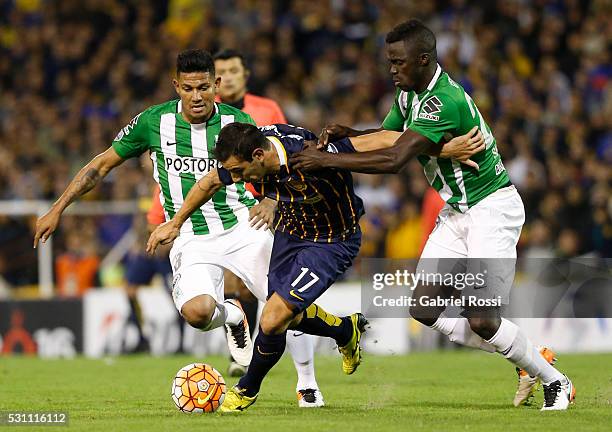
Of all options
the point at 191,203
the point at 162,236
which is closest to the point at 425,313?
the point at 191,203

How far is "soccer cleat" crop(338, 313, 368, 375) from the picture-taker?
8500 mm

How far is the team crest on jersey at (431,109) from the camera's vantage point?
7.82m

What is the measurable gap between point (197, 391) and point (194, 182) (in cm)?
170

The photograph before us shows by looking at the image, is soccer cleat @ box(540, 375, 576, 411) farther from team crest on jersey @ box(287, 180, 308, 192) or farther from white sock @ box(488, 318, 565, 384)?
team crest on jersey @ box(287, 180, 308, 192)

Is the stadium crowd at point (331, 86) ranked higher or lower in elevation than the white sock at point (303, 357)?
higher

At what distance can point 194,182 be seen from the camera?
8.95 meters

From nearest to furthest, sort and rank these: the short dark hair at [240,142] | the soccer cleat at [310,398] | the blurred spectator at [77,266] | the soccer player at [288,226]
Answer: the short dark hair at [240,142], the soccer player at [288,226], the soccer cleat at [310,398], the blurred spectator at [77,266]

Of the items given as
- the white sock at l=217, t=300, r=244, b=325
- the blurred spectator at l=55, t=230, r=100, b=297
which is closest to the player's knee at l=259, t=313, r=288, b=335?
the white sock at l=217, t=300, r=244, b=325

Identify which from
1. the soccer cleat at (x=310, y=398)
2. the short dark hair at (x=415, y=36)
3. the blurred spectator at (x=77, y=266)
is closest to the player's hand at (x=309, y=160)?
the short dark hair at (x=415, y=36)

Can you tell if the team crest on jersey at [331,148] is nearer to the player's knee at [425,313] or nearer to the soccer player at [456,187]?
the soccer player at [456,187]

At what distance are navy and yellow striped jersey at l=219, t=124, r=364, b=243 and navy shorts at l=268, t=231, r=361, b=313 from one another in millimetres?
62

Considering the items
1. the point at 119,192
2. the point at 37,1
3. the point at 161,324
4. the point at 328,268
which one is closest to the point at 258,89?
the point at 119,192

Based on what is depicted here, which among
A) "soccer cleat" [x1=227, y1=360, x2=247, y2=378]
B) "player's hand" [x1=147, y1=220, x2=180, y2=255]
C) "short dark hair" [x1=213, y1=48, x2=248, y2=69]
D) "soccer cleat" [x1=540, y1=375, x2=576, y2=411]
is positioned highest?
"short dark hair" [x1=213, y1=48, x2=248, y2=69]

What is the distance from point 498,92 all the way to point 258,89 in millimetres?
3532
